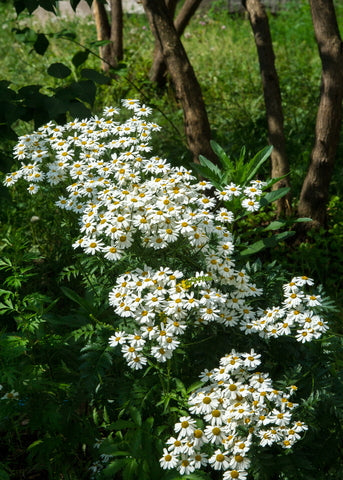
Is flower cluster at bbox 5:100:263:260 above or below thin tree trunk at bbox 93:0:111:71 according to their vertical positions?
below

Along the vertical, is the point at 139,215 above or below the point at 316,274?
above

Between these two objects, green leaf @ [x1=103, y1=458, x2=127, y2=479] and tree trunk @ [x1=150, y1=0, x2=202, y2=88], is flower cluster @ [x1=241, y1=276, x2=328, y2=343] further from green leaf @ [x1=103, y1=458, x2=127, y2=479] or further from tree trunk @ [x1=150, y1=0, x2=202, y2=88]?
tree trunk @ [x1=150, y1=0, x2=202, y2=88]

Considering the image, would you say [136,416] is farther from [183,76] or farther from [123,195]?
[183,76]

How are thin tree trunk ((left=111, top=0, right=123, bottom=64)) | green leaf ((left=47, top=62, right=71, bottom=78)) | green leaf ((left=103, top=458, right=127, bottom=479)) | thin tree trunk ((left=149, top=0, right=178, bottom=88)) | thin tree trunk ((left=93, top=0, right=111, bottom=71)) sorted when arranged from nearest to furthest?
green leaf ((left=103, top=458, right=127, bottom=479)) < green leaf ((left=47, top=62, right=71, bottom=78)) < thin tree trunk ((left=149, top=0, right=178, bottom=88)) < thin tree trunk ((left=111, top=0, right=123, bottom=64)) < thin tree trunk ((left=93, top=0, right=111, bottom=71))

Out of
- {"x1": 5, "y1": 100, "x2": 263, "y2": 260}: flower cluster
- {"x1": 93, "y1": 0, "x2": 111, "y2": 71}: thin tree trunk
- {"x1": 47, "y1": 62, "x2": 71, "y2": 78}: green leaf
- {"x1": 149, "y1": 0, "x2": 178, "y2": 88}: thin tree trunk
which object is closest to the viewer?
{"x1": 5, "y1": 100, "x2": 263, "y2": 260}: flower cluster

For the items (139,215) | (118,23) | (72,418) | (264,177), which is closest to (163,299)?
(139,215)

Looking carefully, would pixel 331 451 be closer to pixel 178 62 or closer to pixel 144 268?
pixel 144 268

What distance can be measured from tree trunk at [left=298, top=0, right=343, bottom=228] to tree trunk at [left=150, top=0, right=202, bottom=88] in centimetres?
222

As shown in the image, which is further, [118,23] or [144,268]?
[118,23]

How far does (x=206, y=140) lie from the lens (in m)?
3.79

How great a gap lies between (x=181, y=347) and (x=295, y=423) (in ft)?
1.82

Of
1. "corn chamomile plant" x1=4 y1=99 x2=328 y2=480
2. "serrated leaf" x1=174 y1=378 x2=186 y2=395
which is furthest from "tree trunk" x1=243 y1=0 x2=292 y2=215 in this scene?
"serrated leaf" x1=174 y1=378 x2=186 y2=395

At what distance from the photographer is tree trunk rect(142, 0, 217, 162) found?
363 cm

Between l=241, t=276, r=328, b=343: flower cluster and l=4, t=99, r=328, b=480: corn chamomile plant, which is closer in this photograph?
l=4, t=99, r=328, b=480: corn chamomile plant
